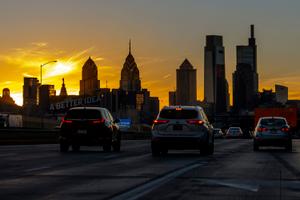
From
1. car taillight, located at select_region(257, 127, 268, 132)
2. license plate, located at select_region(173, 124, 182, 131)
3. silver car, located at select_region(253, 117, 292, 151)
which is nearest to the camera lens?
license plate, located at select_region(173, 124, 182, 131)

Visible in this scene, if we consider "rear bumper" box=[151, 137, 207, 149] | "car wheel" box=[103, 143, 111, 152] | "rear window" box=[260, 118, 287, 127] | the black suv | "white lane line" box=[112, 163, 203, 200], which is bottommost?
"white lane line" box=[112, 163, 203, 200]

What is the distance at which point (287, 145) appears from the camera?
116 ft

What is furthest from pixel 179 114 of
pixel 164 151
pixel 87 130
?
pixel 87 130

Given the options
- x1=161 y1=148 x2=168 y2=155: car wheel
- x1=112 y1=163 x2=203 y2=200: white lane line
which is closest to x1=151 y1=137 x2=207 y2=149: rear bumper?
x1=161 y1=148 x2=168 y2=155: car wheel

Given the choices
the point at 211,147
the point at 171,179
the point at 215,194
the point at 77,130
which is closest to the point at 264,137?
the point at 211,147

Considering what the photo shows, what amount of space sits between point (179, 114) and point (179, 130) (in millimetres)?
662

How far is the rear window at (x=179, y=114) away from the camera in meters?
26.9

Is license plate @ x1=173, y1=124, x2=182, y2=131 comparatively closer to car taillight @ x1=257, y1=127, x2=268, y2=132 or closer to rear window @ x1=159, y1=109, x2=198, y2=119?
rear window @ x1=159, y1=109, x2=198, y2=119

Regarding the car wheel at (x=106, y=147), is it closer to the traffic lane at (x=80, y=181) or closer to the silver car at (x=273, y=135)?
the silver car at (x=273, y=135)

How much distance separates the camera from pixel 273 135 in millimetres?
35219

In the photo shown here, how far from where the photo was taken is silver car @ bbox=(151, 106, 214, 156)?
87.0 ft

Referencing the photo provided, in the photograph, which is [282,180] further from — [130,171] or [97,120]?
[97,120]

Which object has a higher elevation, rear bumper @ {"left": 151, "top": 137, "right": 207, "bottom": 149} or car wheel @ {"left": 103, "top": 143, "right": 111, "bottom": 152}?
rear bumper @ {"left": 151, "top": 137, "right": 207, "bottom": 149}

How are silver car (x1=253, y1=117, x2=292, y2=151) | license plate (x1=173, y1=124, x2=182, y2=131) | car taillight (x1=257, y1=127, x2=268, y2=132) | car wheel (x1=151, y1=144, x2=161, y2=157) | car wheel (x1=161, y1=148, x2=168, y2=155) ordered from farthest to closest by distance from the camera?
car taillight (x1=257, y1=127, x2=268, y2=132), silver car (x1=253, y1=117, x2=292, y2=151), car wheel (x1=161, y1=148, x2=168, y2=155), car wheel (x1=151, y1=144, x2=161, y2=157), license plate (x1=173, y1=124, x2=182, y2=131)
